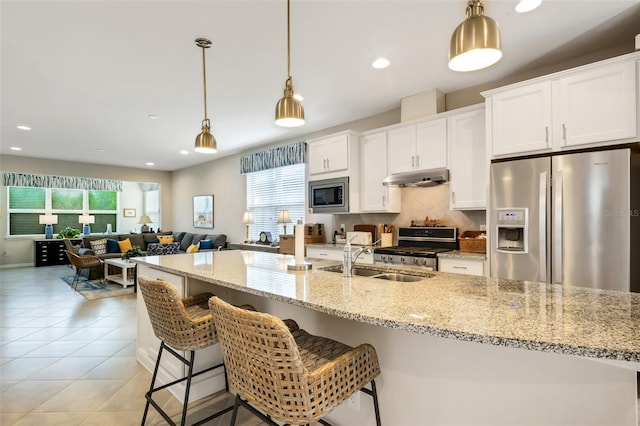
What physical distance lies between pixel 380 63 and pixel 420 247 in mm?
2068

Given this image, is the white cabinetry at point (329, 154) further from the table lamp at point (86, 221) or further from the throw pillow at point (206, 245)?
the table lamp at point (86, 221)

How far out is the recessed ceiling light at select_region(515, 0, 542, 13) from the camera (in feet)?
7.25

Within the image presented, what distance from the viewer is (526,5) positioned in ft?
7.37

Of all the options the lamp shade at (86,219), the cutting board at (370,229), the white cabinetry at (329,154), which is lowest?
the cutting board at (370,229)

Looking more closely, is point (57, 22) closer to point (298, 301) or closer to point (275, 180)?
point (298, 301)

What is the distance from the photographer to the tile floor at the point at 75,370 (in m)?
2.18

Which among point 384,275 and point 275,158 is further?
point 275,158

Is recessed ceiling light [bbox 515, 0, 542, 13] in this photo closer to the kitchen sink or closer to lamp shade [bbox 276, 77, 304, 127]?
lamp shade [bbox 276, 77, 304, 127]

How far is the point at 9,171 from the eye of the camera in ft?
24.7

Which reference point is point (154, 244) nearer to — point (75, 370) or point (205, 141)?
point (75, 370)

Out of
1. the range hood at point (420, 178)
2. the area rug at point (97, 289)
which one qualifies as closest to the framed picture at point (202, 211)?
the area rug at point (97, 289)

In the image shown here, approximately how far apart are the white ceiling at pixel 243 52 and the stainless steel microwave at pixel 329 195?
952 millimetres

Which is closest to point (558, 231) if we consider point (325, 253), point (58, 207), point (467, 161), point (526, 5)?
point (467, 161)

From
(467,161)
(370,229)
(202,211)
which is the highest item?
(467,161)
